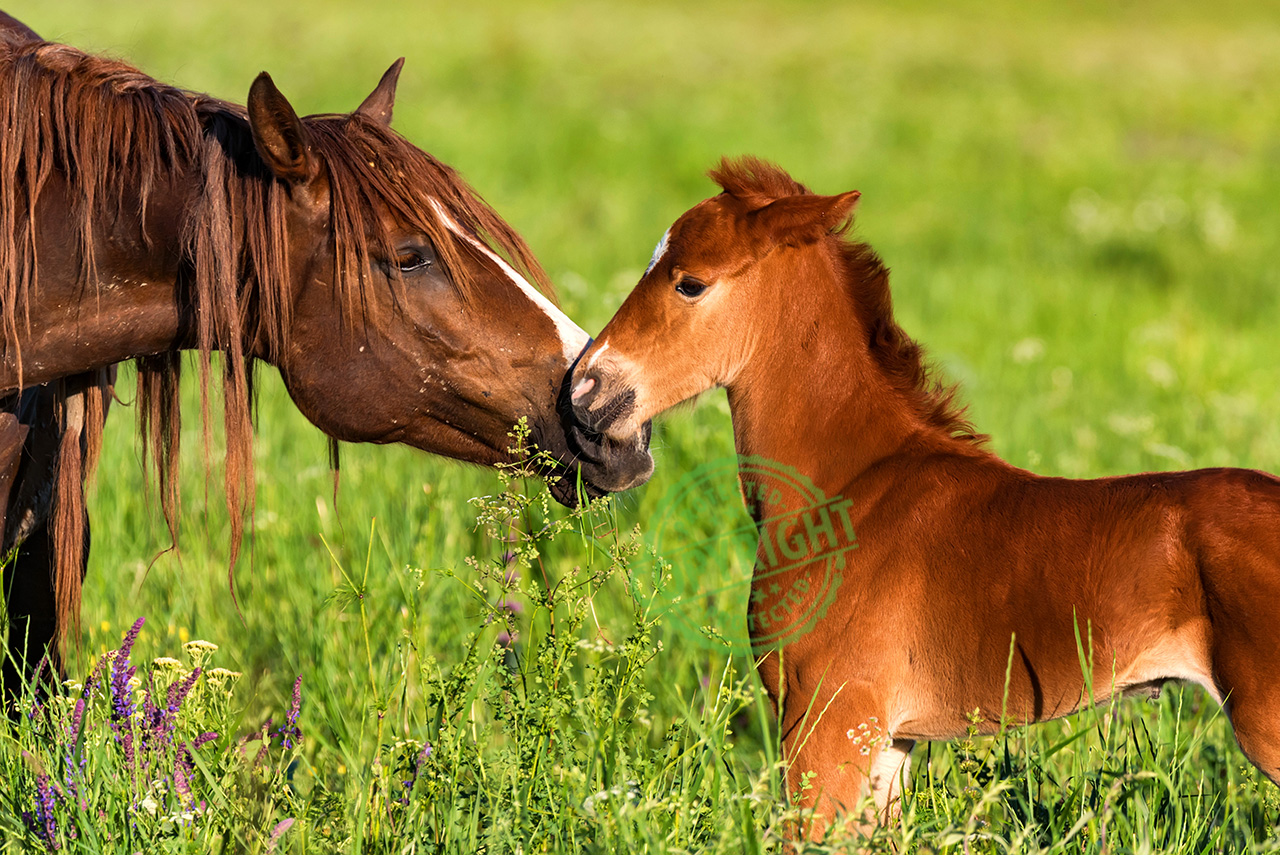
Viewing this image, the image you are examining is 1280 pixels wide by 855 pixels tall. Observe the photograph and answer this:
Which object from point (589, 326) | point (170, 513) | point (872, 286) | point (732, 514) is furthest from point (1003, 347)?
point (170, 513)

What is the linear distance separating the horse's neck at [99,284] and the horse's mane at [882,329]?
1.28 metres

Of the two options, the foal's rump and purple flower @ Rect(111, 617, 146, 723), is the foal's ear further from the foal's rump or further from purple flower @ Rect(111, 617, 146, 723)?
purple flower @ Rect(111, 617, 146, 723)

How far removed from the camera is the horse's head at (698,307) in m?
2.60

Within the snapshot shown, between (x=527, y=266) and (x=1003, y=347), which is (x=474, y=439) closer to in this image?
(x=527, y=266)

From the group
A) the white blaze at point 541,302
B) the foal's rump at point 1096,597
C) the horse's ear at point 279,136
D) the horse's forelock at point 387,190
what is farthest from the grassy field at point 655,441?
the horse's ear at point 279,136

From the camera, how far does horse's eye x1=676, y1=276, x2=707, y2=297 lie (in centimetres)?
264

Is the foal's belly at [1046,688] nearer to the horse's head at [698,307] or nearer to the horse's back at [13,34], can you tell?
the horse's head at [698,307]

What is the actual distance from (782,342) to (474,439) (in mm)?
786

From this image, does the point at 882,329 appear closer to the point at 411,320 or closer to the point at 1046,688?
the point at 1046,688

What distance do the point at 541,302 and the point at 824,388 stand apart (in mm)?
712

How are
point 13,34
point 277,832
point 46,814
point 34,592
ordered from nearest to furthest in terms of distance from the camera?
point 277,832 < point 46,814 < point 13,34 < point 34,592

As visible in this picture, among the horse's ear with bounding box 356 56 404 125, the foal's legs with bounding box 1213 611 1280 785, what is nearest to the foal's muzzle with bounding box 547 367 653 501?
the horse's ear with bounding box 356 56 404 125

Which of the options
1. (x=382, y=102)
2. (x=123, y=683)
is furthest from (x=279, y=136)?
(x=123, y=683)

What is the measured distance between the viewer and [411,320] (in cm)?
261
